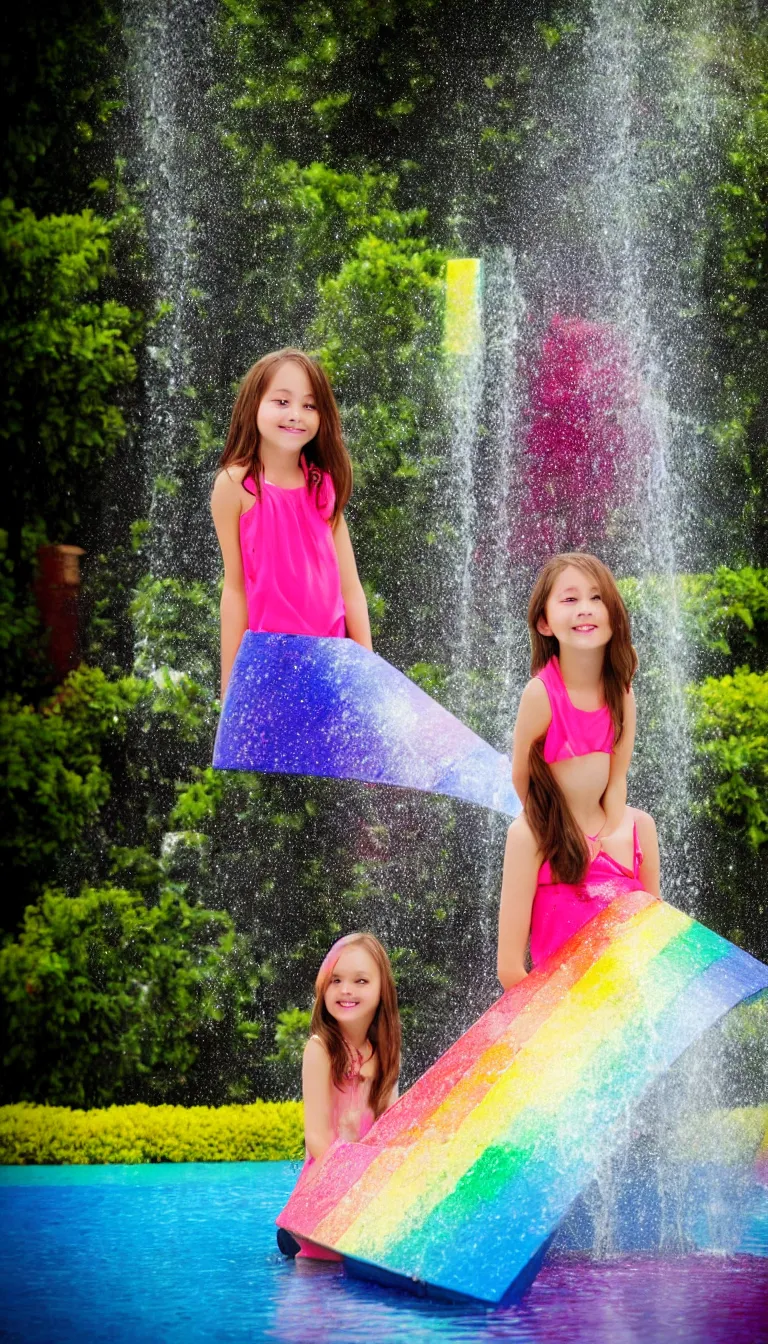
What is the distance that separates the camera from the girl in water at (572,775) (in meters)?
4.54

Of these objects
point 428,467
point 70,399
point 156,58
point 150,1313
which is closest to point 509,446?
point 428,467

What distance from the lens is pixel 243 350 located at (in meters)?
10.9

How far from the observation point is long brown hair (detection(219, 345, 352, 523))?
472 cm

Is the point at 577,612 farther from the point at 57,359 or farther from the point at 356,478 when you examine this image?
→ the point at 57,359

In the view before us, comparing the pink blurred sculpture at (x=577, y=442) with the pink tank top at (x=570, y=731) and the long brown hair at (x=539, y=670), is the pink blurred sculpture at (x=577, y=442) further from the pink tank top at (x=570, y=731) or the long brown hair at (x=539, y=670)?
the pink tank top at (x=570, y=731)

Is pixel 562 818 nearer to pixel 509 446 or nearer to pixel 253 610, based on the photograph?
pixel 253 610

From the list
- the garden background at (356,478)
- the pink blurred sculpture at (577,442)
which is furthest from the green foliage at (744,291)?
the pink blurred sculpture at (577,442)

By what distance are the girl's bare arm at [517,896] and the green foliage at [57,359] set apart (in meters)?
6.64

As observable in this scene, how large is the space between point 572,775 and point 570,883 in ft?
1.00

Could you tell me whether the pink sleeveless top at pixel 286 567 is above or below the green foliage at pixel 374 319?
below

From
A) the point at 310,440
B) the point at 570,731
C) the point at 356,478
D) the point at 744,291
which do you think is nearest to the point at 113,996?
the point at 356,478

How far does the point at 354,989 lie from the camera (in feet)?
16.6

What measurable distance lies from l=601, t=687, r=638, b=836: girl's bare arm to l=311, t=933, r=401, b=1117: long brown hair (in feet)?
2.93

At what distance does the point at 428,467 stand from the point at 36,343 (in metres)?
2.62
